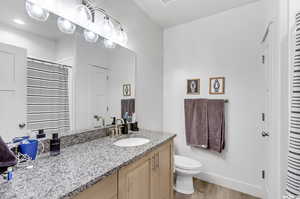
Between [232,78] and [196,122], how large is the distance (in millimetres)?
833

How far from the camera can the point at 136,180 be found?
3.45 feet

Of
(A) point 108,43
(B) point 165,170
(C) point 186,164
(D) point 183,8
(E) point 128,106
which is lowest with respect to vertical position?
(C) point 186,164

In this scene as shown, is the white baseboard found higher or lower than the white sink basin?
lower

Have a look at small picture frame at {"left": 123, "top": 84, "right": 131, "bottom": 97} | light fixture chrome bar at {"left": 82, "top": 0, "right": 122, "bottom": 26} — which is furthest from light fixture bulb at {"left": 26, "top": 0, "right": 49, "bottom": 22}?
small picture frame at {"left": 123, "top": 84, "right": 131, "bottom": 97}

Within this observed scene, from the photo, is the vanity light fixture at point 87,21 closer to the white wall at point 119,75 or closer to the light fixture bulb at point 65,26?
the light fixture bulb at point 65,26

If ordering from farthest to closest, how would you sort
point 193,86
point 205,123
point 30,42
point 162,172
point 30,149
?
point 193,86, point 205,123, point 162,172, point 30,42, point 30,149

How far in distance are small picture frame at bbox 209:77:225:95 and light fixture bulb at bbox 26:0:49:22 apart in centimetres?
209

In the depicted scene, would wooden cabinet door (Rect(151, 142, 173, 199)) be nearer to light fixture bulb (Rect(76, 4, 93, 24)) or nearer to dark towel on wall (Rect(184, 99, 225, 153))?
dark towel on wall (Rect(184, 99, 225, 153))

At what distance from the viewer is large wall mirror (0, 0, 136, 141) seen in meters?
0.90

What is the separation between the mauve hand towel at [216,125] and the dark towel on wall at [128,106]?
116 centimetres

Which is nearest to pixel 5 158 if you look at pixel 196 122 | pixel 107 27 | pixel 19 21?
pixel 19 21

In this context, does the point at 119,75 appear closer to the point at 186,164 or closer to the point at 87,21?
the point at 87,21

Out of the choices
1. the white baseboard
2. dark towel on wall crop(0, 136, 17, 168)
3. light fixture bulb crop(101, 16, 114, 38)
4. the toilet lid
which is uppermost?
light fixture bulb crop(101, 16, 114, 38)

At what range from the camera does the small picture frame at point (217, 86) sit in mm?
2115
